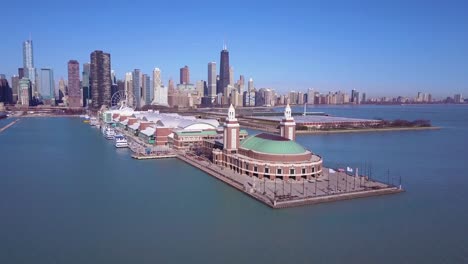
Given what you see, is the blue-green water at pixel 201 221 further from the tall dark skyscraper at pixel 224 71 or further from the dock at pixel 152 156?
the tall dark skyscraper at pixel 224 71

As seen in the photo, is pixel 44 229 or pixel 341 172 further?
pixel 341 172

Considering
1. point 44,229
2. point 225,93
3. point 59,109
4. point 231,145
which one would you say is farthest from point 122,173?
point 225,93

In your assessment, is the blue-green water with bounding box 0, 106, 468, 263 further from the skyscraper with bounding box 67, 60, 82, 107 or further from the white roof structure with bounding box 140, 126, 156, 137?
the skyscraper with bounding box 67, 60, 82, 107

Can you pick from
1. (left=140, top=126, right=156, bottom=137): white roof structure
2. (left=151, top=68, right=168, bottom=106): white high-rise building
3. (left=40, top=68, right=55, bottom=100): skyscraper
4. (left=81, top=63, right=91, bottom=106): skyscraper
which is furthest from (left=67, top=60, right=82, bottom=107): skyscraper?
(left=140, top=126, right=156, bottom=137): white roof structure

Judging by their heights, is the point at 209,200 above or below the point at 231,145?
Result: below

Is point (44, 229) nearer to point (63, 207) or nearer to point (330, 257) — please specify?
point (63, 207)

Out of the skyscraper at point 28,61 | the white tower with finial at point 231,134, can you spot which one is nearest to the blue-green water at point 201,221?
the white tower with finial at point 231,134

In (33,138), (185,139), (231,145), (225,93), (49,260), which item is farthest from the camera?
(225,93)
